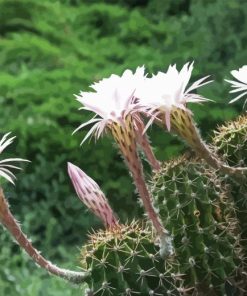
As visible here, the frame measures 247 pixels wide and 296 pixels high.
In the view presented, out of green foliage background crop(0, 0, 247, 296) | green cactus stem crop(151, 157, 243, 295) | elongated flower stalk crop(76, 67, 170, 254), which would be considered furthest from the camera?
green foliage background crop(0, 0, 247, 296)

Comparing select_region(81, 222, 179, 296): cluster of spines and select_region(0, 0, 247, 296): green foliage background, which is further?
select_region(0, 0, 247, 296): green foliage background

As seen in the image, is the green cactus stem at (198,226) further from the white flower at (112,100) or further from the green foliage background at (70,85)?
the green foliage background at (70,85)

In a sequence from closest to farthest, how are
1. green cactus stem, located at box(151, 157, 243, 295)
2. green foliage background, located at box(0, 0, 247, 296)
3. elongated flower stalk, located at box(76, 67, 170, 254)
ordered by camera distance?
elongated flower stalk, located at box(76, 67, 170, 254) < green cactus stem, located at box(151, 157, 243, 295) < green foliage background, located at box(0, 0, 247, 296)

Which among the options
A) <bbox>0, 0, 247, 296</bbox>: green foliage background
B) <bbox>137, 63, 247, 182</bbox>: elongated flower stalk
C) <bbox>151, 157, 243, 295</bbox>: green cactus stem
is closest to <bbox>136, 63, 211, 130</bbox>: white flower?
<bbox>137, 63, 247, 182</bbox>: elongated flower stalk

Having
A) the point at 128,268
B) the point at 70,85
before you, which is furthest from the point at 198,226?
the point at 70,85

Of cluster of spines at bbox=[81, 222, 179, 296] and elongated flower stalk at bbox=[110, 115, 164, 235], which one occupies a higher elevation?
elongated flower stalk at bbox=[110, 115, 164, 235]

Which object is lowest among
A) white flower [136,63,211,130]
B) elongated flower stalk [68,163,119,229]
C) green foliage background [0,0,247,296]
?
green foliage background [0,0,247,296]

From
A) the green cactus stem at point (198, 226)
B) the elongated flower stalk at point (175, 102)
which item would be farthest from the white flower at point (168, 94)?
the green cactus stem at point (198, 226)

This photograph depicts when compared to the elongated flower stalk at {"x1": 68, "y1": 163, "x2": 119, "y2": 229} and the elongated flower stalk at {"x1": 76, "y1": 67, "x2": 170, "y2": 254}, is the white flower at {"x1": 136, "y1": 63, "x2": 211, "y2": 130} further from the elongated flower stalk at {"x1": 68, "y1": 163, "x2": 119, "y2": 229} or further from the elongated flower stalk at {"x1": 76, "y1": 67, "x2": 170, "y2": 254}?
the elongated flower stalk at {"x1": 68, "y1": 163, "x2": 119, "y2": 229}
